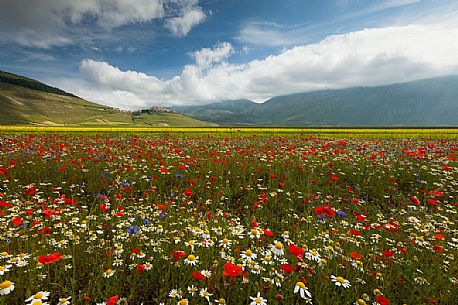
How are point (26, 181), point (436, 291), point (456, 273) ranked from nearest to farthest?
point (436, 291), point (456, 273), point (26, 181)

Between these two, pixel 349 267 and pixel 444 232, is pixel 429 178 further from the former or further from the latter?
pixel 349 267

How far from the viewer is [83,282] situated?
2.58 m

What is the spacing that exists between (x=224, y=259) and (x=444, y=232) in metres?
4.07

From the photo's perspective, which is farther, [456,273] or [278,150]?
[278,150]

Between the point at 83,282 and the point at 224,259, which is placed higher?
the point at 224,259

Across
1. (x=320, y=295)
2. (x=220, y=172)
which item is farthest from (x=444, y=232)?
(x=220, y=172)

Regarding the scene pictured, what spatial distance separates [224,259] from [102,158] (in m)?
6.92

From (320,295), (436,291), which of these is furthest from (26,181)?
(436,291)

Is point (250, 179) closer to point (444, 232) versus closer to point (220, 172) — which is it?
point (220, 172)

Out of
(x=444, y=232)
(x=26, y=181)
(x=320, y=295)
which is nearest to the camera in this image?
(x=320, y=295)

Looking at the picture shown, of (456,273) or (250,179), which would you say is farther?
(250,179)

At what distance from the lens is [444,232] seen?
4020 millimetres

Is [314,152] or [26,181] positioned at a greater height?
[314,152]

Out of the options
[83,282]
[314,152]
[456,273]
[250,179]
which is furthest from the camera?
[314,152]
